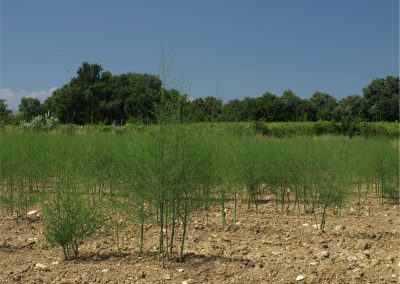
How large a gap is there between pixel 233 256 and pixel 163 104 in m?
1.81

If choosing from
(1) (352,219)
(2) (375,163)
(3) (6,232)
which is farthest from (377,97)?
(3) (6,232)

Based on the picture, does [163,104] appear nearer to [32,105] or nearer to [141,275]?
[141,275]

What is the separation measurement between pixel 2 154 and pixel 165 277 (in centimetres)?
512

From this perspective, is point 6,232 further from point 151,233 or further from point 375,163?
point 375,163

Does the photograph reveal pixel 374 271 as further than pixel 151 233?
No

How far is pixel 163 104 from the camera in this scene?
221 inches

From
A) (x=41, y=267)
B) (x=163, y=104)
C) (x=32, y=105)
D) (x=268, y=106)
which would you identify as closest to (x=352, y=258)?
(x=163, y=104)

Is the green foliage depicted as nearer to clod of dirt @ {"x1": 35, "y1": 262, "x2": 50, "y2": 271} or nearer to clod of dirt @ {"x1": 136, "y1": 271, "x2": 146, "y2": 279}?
clod of dirt @ {"x1": 35, "y1": 262, "x2": 50, "y2": 271}

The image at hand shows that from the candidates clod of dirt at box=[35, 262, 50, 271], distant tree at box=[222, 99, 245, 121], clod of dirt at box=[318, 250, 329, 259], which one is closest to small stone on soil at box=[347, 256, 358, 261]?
clod of dirt at box=[318, 250, 329, 259]

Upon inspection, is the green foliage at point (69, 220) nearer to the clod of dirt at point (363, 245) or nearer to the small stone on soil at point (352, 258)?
the small stone on soil at point (352, 258)

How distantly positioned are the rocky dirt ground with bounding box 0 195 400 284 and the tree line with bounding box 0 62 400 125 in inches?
58.9

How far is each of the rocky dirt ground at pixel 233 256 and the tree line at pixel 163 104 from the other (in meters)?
1.49

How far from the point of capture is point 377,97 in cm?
4025

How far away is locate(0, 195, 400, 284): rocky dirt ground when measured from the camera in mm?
4707
